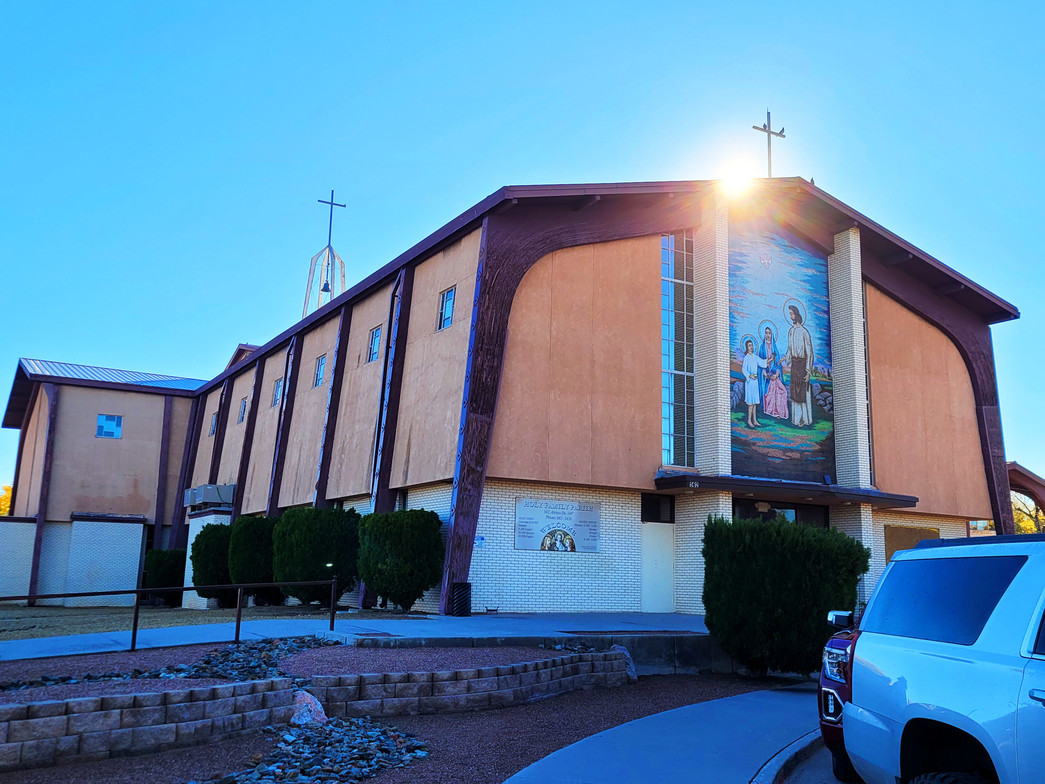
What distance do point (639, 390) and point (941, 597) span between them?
697 inches

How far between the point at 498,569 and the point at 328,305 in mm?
12403

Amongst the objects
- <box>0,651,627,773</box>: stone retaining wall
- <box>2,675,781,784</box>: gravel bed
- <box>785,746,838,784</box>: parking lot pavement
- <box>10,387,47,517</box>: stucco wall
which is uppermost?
<box>10,387,47,517</box>: stucco wall

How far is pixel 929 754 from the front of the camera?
16.0 ft

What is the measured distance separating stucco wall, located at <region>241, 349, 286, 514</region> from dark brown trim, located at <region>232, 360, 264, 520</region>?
68 millimetres

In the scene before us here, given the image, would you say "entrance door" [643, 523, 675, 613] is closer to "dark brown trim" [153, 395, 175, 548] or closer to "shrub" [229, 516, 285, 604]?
"shrub" [229, 516, 285, 604]

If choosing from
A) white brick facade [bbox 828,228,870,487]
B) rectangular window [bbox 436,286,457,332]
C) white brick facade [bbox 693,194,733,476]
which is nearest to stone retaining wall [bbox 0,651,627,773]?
rectangular window [bbox 436,286,457,332]

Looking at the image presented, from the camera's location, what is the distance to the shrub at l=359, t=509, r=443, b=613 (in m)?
19.8

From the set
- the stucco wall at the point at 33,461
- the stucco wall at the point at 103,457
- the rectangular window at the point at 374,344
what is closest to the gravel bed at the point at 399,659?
the rectangular window at the point at 374,344

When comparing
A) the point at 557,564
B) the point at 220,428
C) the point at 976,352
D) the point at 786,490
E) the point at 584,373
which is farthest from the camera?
the point at 220,428

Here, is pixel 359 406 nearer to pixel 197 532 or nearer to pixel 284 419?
pixel 284 419

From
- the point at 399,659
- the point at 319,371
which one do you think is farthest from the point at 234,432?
the point at 399,659

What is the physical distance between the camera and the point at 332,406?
28141mm

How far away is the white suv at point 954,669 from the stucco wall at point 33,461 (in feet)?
128

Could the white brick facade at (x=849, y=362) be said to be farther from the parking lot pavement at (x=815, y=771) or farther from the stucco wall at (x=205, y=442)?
the stucco wall at (x=205, y=442)
